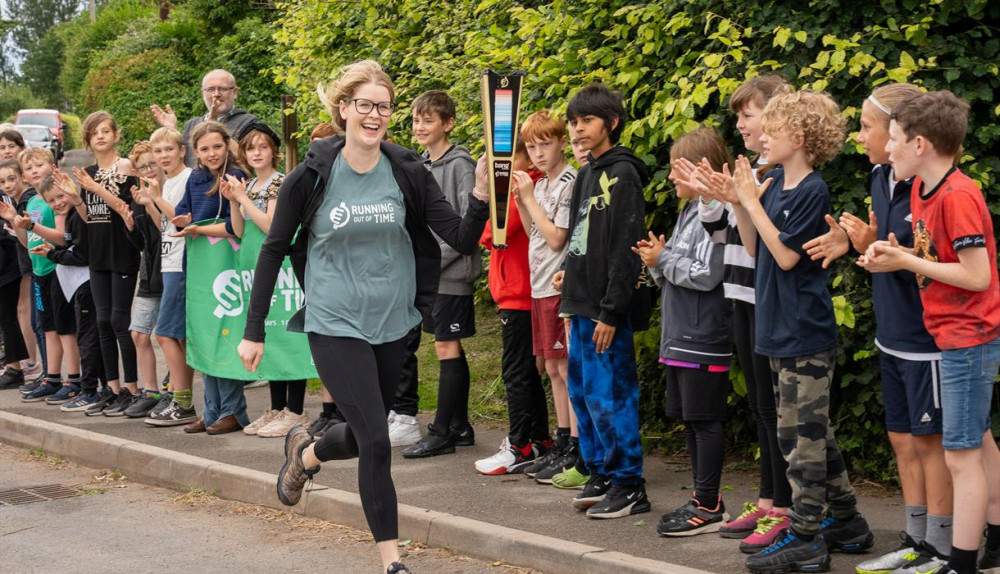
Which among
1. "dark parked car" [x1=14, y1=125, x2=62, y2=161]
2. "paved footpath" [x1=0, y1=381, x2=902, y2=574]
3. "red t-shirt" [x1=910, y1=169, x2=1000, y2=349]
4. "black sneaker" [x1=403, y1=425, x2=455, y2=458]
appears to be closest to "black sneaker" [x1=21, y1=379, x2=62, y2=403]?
"paved footpath" [x1=0, y1=381, x2=902, y2=574]

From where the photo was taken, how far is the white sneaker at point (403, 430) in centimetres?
819

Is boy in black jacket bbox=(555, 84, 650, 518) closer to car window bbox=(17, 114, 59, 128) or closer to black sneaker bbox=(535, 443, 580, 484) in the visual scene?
black sneaker bbox=(535, 443, 580, 484)

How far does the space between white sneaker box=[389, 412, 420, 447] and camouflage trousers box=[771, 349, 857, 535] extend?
3.49 m

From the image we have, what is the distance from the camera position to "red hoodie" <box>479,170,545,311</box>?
7262 millimetres

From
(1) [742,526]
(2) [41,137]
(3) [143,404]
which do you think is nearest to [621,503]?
(1) [742,526]

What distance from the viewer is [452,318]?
761cm

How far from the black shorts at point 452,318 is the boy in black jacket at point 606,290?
4.50ft

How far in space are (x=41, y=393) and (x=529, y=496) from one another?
5.66 m

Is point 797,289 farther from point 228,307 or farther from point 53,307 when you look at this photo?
point 53,307

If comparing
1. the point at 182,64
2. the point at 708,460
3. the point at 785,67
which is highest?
the point at 182,64

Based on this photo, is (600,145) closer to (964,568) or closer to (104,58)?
(964,568)

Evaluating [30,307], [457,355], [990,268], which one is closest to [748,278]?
[990,268]

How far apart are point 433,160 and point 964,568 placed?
423cm

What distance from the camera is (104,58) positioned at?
36.3m
